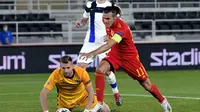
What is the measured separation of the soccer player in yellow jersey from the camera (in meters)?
9.68

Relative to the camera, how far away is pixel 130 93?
622 inches

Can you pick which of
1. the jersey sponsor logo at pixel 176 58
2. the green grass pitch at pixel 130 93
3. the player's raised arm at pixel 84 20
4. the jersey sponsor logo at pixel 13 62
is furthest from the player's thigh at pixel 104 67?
the jersey sponsor logo at pixel 176 58

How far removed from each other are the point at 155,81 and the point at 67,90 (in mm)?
9709

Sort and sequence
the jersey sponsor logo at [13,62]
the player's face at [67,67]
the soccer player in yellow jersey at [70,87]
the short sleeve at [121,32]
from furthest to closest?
the jersey sponsor logo at [13,62] < the short sleeve at [121,32] < the soccer player in yellow jersey at [70,87] < the player's face at [67,67]

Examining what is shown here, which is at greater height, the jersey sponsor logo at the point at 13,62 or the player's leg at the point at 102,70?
the player's leg at the point at 102,70

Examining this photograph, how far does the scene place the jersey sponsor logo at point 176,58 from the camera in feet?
79.6

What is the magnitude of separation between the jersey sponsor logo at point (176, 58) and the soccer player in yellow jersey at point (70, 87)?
1349 cm

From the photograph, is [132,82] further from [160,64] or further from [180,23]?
[180,23]

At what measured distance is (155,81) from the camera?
65.0ft

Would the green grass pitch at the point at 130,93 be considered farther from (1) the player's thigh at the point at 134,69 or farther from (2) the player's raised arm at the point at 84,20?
(2) the player's raised arm at the point at 84,20

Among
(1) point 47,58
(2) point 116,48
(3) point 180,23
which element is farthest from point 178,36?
(2) point 116,48

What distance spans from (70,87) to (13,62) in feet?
42.4

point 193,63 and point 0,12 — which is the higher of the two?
point 0,12

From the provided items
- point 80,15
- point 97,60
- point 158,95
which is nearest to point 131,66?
point 158,95
